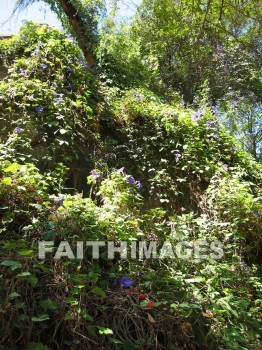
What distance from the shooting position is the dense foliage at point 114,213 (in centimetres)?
184

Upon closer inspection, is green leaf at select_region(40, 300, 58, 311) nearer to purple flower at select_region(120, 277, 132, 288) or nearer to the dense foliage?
the dense foliage

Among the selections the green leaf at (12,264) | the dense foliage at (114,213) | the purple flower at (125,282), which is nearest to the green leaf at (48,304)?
the dense foliage at (114,213)

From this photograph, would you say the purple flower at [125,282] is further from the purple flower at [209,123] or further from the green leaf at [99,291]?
the purple flower at [209,123]

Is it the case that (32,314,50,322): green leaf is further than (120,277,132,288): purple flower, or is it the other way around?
(120,277,132,288): purple flower

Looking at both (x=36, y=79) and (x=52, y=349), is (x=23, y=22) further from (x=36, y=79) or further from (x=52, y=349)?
(x=52, y=349)

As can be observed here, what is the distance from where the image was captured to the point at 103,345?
5.72 ft

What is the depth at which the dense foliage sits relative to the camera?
1.84 m

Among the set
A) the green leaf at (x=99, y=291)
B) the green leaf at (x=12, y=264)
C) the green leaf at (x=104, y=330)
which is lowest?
the green leaf at (x=104, y=330)

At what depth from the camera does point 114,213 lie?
255 cm

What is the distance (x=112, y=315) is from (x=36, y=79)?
2.80 metres

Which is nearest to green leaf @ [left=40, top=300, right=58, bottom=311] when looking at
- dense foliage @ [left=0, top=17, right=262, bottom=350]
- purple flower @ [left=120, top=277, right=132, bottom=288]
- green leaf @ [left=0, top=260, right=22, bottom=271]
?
dense foliage @ [left=0, top=17, right=262, bottom=350]

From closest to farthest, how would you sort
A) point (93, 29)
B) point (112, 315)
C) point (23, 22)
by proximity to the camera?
point (112, 315) < point (23, 22) < point (93, 29)

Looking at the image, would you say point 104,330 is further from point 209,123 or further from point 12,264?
point 209,123

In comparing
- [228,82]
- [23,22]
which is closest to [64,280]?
[23,22]
